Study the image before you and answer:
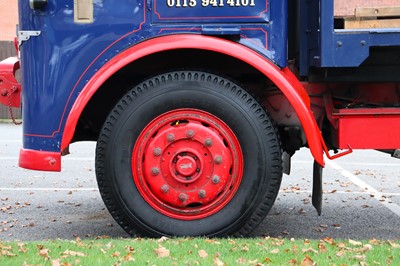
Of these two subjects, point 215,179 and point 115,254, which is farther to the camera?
point 215,179

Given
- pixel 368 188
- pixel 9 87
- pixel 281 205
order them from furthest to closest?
pixel 368 188 < pixel 281 205 < pixel 9 87

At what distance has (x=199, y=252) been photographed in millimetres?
4129

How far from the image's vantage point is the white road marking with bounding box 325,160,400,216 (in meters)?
6.71

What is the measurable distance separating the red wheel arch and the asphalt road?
1.16m

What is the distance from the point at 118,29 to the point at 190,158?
37.9 inches

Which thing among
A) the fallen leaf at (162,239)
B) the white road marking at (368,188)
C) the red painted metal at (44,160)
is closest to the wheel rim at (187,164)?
the fallen leaf at (162,239)

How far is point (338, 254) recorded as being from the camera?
4.16 m

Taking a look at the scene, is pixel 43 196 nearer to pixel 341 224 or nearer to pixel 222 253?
pixel 341 224

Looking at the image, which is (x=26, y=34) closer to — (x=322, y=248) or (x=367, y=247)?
(x=322, y=248)

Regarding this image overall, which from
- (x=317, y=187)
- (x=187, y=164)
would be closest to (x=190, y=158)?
(x=187, y=164)

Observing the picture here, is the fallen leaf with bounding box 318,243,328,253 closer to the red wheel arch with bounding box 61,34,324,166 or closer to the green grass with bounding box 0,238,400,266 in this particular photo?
the green grass with bounding box 0,238,400,266

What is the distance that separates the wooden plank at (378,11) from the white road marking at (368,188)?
2.29 m

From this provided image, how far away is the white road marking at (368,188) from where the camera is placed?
22.0 feet

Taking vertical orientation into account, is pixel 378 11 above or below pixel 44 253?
above
